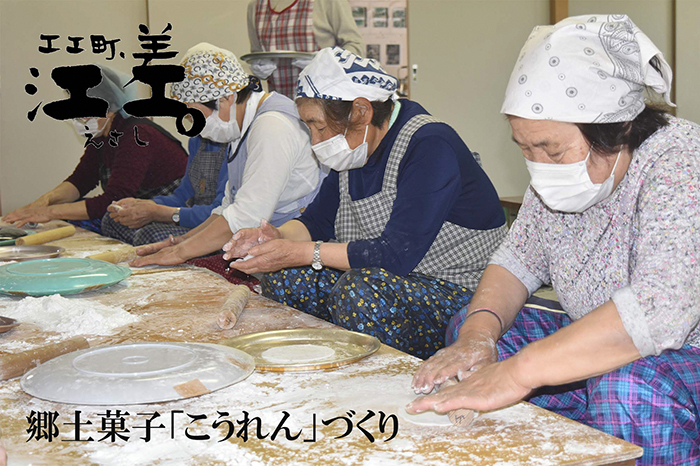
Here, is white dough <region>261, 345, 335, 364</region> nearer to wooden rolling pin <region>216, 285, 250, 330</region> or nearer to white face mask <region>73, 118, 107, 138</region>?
wooden rolling pin <region>216, 285, 250, 330</region>

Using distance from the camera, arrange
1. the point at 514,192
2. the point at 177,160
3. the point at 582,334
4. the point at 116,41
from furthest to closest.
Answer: the point at 514,192 < the point at 116,41 < the point at 177,160 < the point at 582,334

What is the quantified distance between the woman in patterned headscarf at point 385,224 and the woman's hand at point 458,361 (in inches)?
19.0

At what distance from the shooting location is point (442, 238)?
6.45 ft

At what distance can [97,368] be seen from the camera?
115cm

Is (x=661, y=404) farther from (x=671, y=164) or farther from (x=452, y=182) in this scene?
(x=452, y=182)

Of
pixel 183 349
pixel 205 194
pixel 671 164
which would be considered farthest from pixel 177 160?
pixel 671 164

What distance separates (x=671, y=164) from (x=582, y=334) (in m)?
0.35

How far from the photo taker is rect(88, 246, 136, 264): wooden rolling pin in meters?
2.35

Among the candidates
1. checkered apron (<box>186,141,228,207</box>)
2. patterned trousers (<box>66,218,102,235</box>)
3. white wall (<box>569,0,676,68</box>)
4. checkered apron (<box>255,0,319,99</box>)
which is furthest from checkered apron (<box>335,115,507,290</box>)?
white wall (<box>569,0,676,68</box>)

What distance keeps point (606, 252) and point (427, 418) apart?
0.54m

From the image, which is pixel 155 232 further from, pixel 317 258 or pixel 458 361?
pixel 458 361

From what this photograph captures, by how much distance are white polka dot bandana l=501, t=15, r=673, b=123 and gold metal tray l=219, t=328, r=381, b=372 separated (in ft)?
1.68

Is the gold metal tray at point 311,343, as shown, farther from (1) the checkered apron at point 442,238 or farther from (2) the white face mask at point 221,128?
(2) the white face mask at point 221,128

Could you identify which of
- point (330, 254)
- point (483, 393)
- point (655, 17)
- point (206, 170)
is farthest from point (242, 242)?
point (655, 17)
